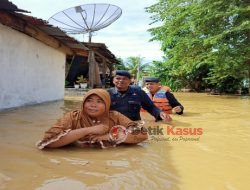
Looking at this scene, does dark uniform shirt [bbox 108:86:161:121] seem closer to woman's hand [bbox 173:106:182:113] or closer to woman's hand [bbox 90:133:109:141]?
woman's hand [bbox 90:133:109:141]

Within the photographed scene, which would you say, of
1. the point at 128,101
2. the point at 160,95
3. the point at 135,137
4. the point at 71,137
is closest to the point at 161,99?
the point at 160,95

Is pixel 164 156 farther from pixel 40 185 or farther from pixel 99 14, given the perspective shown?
pixel 99 14

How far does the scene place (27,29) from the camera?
8297 mm

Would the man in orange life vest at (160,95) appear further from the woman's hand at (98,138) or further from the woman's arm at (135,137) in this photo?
the woman's hand at (98,138)

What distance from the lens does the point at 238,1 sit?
16172mm

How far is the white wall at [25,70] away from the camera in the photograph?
24.6ft

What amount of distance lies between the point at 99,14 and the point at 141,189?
12569mm

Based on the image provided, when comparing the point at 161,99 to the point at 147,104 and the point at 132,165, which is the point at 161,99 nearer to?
the point at 147,104

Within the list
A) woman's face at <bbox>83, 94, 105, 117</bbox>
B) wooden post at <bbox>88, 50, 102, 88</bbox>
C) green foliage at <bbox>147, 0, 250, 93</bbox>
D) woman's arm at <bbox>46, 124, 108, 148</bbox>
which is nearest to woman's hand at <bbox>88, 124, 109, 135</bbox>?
woman's arm at <bbox>46, 124, 108, 148</bbox>

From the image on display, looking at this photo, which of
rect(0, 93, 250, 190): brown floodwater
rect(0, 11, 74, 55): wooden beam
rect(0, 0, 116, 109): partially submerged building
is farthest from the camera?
rect(0, 0, 116, 109): partially submerged building

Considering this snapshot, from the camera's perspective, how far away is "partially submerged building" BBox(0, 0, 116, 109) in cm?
735

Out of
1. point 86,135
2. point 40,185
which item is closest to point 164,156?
point 86,135

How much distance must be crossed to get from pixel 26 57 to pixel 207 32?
10.6 m

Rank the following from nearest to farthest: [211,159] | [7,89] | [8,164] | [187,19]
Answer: [8,164], [211,159], [7,89], [187,19]
